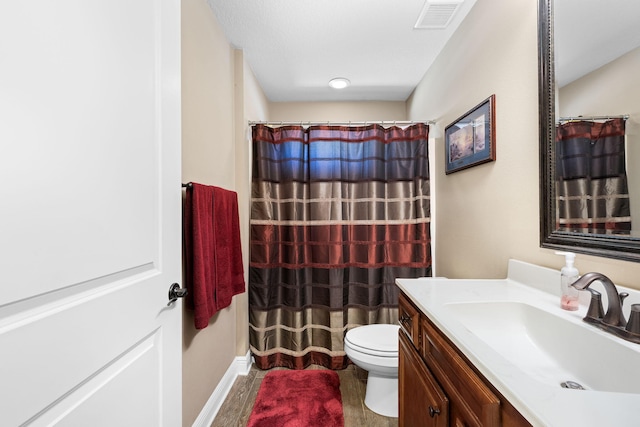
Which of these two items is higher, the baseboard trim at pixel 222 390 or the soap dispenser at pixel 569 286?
the soap dispenser at pixel 569 286

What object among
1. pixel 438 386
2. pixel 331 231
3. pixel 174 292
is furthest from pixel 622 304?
pixel 331 231

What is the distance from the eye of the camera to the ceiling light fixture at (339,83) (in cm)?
254

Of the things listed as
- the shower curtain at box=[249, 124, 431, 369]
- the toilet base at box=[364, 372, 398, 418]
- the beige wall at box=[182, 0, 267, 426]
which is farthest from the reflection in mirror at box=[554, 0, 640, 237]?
the beige wall at box=[182, 0, 267, 426]

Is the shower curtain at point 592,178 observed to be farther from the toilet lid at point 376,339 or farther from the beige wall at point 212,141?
the beige wall at point 212,141

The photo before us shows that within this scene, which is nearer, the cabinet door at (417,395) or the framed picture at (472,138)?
the cabinet door at (417,395)

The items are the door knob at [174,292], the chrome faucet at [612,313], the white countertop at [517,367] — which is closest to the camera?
the white countertop at [517,367]

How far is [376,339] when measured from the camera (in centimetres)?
181

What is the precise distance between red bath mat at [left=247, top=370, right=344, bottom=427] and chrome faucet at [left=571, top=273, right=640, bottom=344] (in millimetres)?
1375

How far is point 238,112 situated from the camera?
215cm

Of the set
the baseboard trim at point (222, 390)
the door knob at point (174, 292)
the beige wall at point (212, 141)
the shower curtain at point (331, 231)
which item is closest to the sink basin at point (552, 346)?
the door knob at point (174, 292)

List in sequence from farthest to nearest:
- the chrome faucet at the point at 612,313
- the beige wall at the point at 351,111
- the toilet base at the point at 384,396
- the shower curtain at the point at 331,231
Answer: the beige wall at the point at 351,111 < the shower curtain at the point at 331,231 < the toilet base at the point at 384,396 < the chrome faucet at the point at 612,313

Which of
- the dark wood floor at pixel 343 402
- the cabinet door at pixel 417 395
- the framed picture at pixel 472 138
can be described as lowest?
the dark wood floor at pixel 343 402

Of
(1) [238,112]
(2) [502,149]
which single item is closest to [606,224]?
(2) [502,149]

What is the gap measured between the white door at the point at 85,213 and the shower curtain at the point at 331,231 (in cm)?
132
